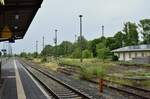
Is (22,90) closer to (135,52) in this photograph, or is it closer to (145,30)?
(135,52)

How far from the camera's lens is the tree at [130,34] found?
11831cm

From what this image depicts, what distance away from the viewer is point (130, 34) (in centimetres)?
11806

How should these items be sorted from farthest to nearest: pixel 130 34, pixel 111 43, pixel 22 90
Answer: pixel 130 34, pixel 111 43, pixel 22 90

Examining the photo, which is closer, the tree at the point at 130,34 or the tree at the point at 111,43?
the tree at the point at 111,43

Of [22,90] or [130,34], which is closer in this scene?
[22,90]

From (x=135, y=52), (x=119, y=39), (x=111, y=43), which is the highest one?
(x=119, y=39)

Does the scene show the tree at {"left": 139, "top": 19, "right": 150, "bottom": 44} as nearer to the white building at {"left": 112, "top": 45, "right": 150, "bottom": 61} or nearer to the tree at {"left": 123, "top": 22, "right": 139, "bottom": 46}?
the tree at {"left": 123, "top": 22, "right": 139, "bottom": 46}

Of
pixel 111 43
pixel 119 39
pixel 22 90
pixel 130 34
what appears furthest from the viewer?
pixel 130 34

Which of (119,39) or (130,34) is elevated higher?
(130,34)

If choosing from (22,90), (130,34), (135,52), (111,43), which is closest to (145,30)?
(130,34)

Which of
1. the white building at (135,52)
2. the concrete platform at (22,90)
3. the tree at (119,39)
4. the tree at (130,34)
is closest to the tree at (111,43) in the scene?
the tree at (119,39)

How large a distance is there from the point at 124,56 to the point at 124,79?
5949cm

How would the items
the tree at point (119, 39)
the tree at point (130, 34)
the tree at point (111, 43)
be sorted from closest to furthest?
1. the tree at point (111, 43)
2. the tree at point (119, 39)
3. the tree at point (130, 34)

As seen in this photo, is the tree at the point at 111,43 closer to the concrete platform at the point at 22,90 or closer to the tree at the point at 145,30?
the tree at the point at 145,30
